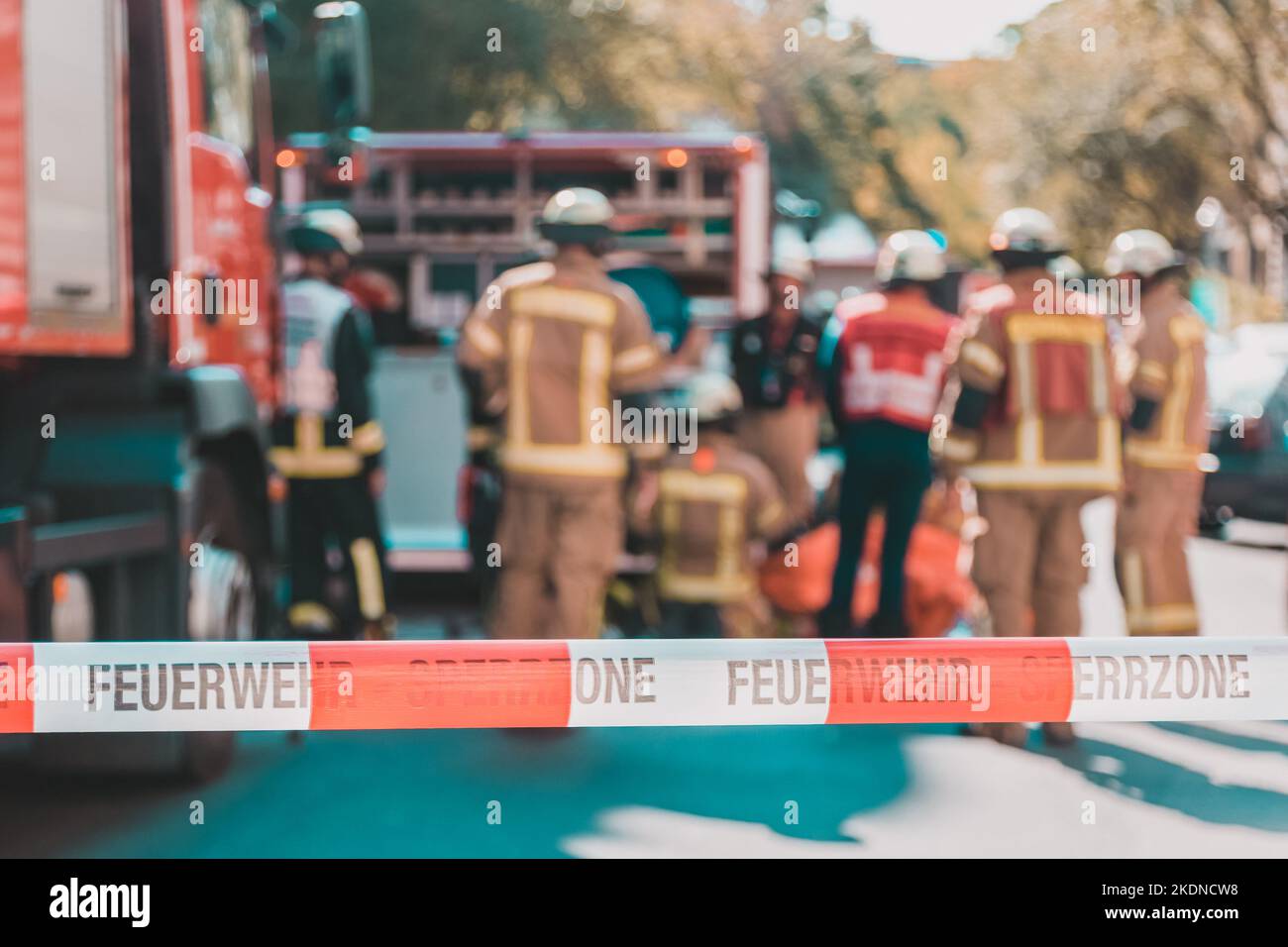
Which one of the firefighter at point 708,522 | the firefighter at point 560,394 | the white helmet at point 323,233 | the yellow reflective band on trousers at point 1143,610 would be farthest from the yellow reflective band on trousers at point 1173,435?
the white helmet at point 323,233

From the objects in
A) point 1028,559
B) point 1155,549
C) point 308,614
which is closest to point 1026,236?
point 1028,559

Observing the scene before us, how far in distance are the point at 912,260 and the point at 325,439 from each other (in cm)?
254

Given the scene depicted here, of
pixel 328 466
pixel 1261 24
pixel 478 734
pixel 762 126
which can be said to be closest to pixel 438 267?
pixel 328 466

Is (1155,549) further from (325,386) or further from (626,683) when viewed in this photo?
(626,683)

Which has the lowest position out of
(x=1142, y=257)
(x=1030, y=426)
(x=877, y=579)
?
(x=877, y=579)

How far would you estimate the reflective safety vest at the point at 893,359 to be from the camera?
28.0ft

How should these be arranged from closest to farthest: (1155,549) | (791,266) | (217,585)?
1. (217,585)
2. (1155,549)
3. (791,266)

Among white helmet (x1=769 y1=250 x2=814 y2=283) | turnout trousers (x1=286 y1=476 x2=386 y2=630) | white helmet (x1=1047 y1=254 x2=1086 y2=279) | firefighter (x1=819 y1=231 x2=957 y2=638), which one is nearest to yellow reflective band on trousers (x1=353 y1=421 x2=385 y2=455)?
turnout trousers (x1=286 y1=476 x2=386 y2=630)

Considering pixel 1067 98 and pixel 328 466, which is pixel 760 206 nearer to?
pixel 328 466

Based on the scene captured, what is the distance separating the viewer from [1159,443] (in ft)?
27.9

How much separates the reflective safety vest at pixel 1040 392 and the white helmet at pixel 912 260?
0.67 meters

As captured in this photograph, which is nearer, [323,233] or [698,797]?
[698,797]

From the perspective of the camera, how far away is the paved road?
5934mm

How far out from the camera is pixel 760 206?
1143 centimetres
